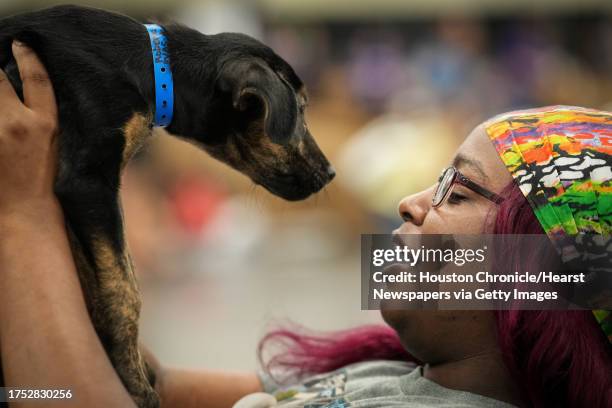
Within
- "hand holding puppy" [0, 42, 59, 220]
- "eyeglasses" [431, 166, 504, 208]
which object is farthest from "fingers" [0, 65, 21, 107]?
"eyeglasses" [431, 166, 504, 208]

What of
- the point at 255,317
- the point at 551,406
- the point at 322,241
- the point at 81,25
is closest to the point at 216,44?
the point at 81,25

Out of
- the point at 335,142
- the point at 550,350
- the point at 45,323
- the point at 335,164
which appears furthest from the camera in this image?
the point at 335,142

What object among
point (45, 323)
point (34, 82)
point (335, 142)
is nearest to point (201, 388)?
point (45, 323)

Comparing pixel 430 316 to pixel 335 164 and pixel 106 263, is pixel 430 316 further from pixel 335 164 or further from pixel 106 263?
pixel 335 164

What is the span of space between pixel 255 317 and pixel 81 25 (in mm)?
4078

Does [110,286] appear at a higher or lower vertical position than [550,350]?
higher

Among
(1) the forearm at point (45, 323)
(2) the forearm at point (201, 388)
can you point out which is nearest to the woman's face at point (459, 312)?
(2) the forearm at point (201, 388)

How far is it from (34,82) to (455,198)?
3.09 ft

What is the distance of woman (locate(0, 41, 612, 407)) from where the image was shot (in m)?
→ 1.55

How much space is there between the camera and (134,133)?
73.5 inches

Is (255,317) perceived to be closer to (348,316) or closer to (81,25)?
(348,316)

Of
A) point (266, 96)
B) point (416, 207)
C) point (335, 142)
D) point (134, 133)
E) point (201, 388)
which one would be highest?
point (335, 142)

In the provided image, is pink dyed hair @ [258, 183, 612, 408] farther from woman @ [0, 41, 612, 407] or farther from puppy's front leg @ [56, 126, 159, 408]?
puppy's front leg @ [56, 126, 159, 408]

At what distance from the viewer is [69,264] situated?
1635 millimetres
